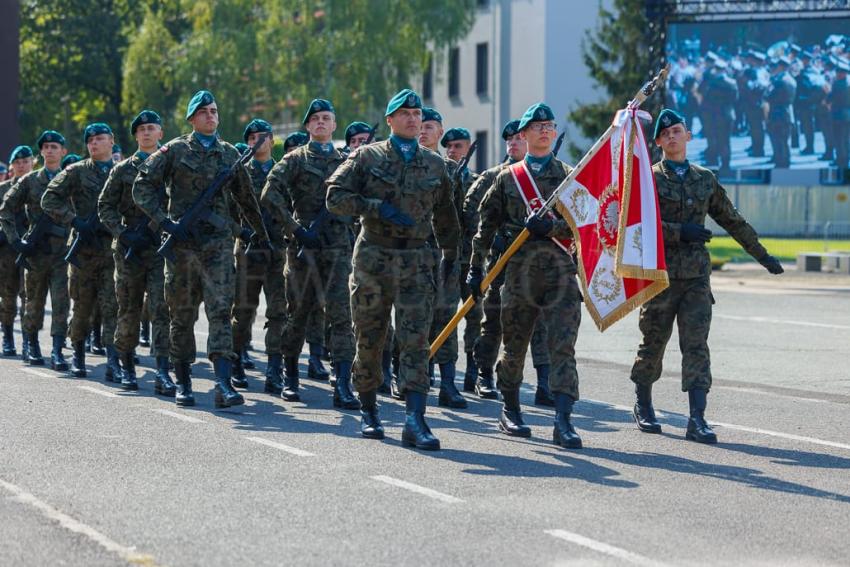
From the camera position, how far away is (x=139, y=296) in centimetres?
1149

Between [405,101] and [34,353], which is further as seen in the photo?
[34,353]

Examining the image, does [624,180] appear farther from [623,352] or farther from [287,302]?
[623,352]

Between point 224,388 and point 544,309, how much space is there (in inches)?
99.9

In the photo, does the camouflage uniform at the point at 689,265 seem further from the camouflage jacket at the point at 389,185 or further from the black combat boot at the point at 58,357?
the black combat boot at the point at 58,357

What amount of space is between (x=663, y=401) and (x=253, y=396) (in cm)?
303

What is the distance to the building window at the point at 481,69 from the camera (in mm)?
53969

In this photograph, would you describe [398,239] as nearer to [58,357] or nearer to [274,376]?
[274,376]

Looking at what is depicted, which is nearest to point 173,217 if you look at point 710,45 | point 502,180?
point 502,180

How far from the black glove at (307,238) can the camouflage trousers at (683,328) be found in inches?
99.4

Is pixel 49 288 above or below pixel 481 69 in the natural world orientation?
below

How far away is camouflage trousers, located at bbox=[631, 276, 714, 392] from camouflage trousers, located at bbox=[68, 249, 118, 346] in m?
4.82

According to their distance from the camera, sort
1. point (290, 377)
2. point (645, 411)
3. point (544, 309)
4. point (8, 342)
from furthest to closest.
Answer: point (8, 342) < point (290, 377) < point (645, 411) < point (544, 309)

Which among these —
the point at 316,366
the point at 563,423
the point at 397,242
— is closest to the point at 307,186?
the point at 316,366

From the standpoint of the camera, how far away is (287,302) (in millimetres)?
11289
